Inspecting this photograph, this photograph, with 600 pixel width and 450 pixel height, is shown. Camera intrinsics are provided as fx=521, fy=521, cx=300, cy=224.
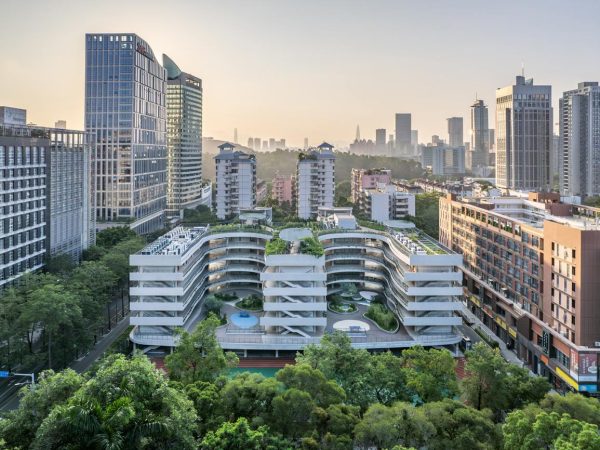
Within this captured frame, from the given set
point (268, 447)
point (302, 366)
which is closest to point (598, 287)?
point (302, 366)

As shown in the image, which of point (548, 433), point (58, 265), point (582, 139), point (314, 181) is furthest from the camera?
point (582, 139)

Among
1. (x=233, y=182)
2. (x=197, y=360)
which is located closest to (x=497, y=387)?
(x=197, y=360)

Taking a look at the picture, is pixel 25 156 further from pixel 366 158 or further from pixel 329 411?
pixel 366 158

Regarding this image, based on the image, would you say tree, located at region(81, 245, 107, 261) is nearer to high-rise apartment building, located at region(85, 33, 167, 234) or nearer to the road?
the road

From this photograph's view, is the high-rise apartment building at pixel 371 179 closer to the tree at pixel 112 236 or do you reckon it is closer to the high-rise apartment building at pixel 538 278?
the high-rise apartment building at pixel 538 278

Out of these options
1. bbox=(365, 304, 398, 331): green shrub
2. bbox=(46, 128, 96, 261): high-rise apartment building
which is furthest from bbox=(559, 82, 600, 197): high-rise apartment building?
bbox=(46, 128, 96, 261): high-rise apartment building

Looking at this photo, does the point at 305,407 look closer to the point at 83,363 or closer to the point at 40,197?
the point at 83,363
